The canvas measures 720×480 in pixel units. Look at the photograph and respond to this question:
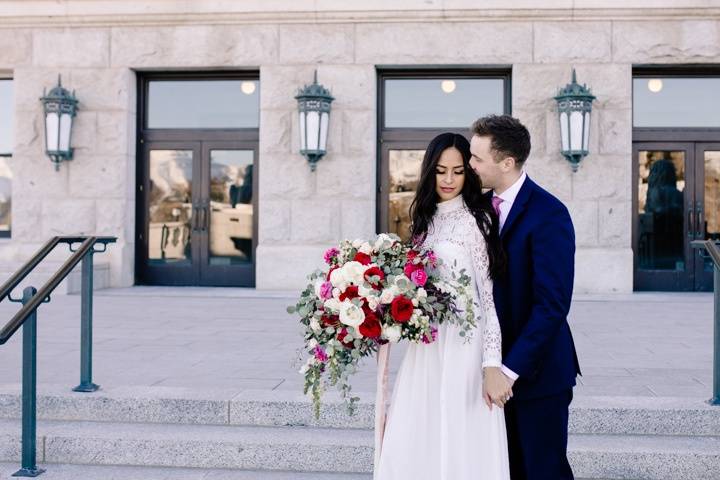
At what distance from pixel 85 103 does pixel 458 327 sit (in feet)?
34.9

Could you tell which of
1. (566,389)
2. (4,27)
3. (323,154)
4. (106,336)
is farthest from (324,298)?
(4,27)

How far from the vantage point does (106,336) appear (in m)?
7.60

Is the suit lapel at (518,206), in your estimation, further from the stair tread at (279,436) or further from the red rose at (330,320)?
the stair tread at (279,436)

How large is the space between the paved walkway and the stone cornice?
442 centimetres

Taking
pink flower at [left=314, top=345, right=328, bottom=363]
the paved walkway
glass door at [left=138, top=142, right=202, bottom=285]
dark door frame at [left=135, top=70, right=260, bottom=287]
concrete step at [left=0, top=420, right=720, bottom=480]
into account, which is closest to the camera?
pink flower at [left=314, top=345, right=328, bottom=363]

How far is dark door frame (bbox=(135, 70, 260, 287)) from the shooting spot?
489 inches

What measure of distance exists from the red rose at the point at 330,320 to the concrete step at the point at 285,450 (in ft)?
6.03

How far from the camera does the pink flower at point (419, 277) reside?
112 inches

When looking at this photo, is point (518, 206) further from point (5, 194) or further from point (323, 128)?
point (5, 194)

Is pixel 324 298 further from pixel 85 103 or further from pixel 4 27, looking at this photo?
pixel 4 27

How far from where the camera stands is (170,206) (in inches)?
496

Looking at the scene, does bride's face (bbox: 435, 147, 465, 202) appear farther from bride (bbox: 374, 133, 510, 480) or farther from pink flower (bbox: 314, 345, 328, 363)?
pink flower (bbox: 314, 345, 328, 363)

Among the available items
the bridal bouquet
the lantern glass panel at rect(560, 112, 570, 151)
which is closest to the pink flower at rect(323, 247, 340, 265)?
the bridal bouquet

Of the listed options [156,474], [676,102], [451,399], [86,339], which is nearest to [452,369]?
[451,399]
